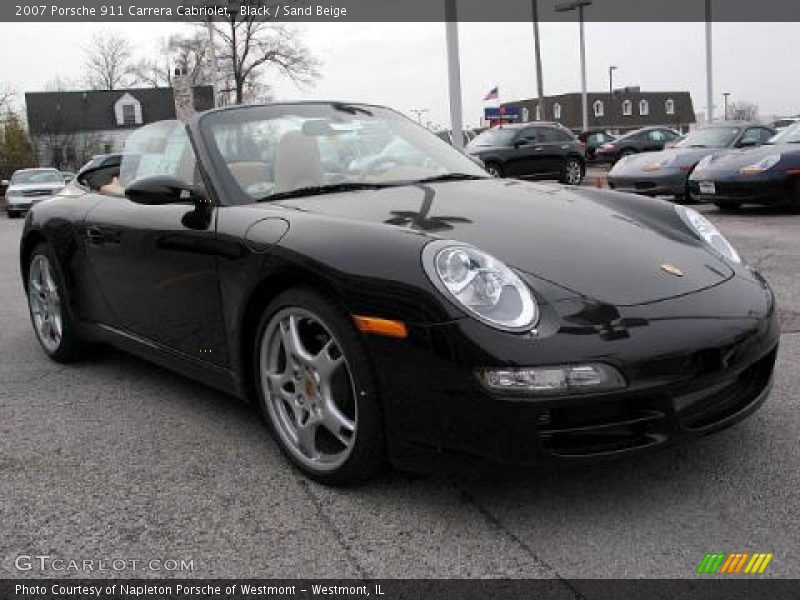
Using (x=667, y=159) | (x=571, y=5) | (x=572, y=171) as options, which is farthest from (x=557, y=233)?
(x=571, y=5)

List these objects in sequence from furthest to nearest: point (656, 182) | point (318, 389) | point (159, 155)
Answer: point (656, 182)
point (159, 155)
point (318, 389)

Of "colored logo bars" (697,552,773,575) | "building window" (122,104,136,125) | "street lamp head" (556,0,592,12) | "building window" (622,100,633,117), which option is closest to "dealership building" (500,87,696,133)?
"building window" (622,100,633,117)

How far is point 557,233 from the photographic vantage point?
2.77 m

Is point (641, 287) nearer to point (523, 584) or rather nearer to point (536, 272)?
point (536, 272)

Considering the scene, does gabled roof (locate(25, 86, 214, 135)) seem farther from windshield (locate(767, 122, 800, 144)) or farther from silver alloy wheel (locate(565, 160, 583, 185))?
windshield (locate(767, 122, 800, 144))

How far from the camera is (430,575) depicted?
2145 mm

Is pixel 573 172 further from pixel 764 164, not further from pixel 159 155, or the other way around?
pixel 159 155

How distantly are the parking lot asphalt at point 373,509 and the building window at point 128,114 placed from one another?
63573mm

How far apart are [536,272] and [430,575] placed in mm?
921

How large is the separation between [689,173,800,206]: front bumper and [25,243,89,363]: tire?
26.2 ft

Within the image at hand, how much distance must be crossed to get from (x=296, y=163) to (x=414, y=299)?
4.16 ft

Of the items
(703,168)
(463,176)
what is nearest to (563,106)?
(703,168)

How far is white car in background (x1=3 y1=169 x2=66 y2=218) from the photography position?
22734 millimetres

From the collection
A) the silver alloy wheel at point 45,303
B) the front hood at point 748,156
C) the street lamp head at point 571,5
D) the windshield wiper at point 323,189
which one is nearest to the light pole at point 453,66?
the front hood at point 748,156
